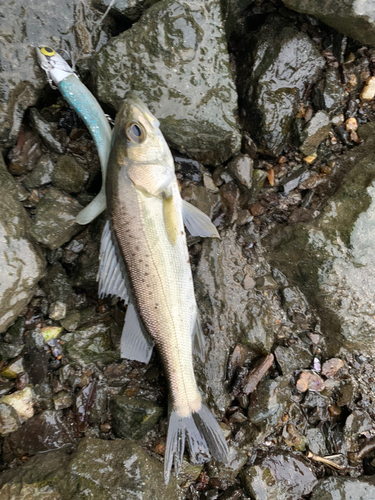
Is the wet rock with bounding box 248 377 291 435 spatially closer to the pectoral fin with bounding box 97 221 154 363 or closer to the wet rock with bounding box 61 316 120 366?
the pectoral fin with bounding box 97 221 154 363

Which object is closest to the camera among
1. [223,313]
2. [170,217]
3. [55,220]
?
[170,217]

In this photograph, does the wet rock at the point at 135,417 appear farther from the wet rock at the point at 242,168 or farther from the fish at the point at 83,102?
the wet rock at the point at 242,168

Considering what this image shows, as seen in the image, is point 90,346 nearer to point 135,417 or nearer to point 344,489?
point 135,417

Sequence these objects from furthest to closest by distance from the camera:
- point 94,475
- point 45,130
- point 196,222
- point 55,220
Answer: point 45,130
point 55,220
point 196,222
point 94,475

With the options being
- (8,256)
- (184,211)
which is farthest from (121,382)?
(184,211)

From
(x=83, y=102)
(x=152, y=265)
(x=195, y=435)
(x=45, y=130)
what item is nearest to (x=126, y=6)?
(x=83, y=102)

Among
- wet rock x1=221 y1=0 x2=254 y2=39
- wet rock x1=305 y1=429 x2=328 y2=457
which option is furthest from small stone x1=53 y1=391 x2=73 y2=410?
wet rock x1=221 y1=0 x2=254 y2=39

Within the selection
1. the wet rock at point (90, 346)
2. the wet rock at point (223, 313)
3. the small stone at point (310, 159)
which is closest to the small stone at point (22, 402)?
the wet rock at point (90, 346)
